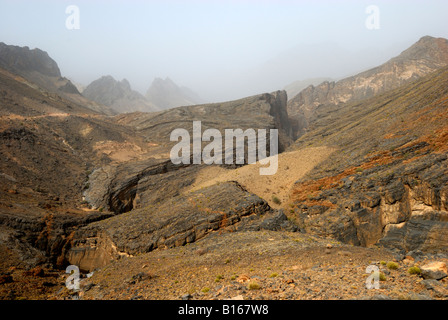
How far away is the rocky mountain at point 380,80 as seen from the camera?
2567 inches

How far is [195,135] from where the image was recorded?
5203cm

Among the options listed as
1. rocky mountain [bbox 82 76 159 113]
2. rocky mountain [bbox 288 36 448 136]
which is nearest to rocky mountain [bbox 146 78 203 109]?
rocky mountain [bbox 82 76 159 113]

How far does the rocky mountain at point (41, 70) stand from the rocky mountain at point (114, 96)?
26250 mm

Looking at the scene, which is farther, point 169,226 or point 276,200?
point 276,200

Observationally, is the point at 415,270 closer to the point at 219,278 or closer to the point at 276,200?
the point at 219,278

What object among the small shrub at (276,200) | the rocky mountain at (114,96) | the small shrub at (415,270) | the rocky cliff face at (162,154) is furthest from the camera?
the rocky mountain at (114,96)

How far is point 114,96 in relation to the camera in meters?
138

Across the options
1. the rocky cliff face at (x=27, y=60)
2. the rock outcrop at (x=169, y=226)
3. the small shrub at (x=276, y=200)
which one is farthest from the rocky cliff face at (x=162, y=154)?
the rocky cliff face at (x=27, y=60)

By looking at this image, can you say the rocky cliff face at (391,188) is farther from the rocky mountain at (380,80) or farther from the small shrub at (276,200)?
the rocky mountain at (380,80)

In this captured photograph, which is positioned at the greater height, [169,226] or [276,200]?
[276,200]

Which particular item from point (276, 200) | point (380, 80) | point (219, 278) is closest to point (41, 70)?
point (276, 200)

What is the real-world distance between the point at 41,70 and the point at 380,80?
120 meters

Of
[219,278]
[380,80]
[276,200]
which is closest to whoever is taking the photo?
[219,278]
